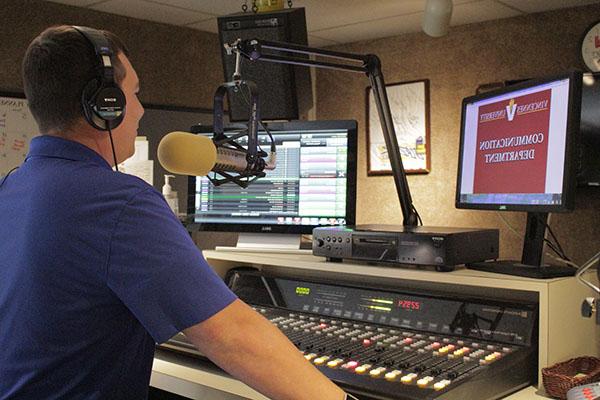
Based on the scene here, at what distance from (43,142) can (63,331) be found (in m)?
0.32

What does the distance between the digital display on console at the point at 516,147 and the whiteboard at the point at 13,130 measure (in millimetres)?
2936

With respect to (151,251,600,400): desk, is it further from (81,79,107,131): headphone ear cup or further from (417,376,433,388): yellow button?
(81,79,107,131): headphone ear cup

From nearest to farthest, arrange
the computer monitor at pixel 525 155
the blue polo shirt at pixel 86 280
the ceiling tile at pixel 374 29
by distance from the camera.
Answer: the blue polo shirt at pixel 86 280, the computer monitor at pixel 525 155, the ceiling tile at pixel 374 29

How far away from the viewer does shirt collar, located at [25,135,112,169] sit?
1161 mm

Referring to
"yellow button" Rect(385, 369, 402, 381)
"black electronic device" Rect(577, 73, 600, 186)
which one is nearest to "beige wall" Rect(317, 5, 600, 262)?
"black electronic device" Rect(577, 73, 600, 186)

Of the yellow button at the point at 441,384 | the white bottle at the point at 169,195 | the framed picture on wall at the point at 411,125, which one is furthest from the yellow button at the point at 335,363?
the framed picture on wall at the point at 411,125

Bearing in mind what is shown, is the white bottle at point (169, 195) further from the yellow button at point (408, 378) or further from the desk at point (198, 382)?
the yellow button at point (408, 378)

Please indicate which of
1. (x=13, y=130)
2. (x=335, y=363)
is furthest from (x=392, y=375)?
(x=13, y=130)

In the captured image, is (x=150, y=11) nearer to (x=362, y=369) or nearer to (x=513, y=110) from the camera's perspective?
(x=513, y=110)

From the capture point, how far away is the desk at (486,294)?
144 centimetres

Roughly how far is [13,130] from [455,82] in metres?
2.68

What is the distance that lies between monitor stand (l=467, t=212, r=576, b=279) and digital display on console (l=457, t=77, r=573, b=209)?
0.07m

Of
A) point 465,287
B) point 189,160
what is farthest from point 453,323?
point 189,160

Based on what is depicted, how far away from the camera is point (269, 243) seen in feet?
7.00
